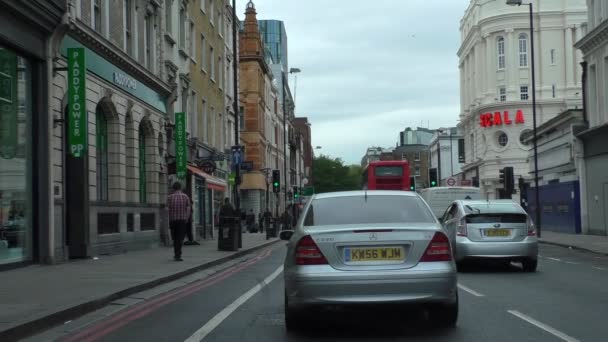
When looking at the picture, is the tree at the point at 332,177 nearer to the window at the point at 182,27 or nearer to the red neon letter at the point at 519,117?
the red neon letter at the point at 519,117

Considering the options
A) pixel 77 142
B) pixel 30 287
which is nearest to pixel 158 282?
pixel 30 287

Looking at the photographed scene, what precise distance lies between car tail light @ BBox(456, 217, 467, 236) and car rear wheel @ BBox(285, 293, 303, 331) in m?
Result: 8.08

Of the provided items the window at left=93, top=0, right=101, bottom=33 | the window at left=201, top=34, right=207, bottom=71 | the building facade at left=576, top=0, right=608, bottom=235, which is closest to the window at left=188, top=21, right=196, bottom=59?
the window at left=201, top=34, right=207, bottom=71

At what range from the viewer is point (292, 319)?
8016 mm

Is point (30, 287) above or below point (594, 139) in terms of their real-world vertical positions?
below

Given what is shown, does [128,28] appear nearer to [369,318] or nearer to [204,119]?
[204,119]

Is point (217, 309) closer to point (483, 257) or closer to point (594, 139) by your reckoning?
point (483, 257)

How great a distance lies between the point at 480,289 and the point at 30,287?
704cm

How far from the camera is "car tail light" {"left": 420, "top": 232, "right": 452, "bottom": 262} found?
761 centimetres

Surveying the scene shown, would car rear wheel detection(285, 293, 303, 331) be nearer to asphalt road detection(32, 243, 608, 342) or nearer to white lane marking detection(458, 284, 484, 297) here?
asphalt road detection(32, 243, 608, 342)

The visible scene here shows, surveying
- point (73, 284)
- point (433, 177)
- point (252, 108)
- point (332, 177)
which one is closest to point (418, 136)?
point (332, 177)

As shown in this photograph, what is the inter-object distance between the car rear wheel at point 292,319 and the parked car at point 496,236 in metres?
7.84

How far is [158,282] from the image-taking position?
44.2 ft

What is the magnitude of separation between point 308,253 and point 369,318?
5.46 feet
